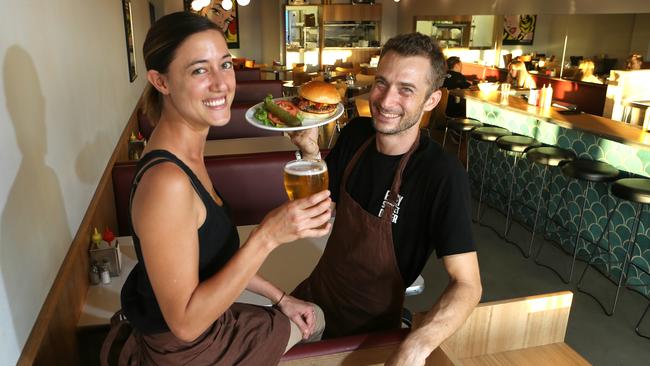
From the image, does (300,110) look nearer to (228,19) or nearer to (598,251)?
(598,251)

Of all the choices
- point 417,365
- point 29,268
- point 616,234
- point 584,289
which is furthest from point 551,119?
point 29,268

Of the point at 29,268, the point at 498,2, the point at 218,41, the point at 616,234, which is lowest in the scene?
the point at 616,234

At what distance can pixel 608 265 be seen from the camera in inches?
165

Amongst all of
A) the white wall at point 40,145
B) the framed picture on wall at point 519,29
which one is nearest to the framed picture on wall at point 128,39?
the white wall at point 40,145

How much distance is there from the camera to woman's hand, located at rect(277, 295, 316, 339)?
5.41 ft

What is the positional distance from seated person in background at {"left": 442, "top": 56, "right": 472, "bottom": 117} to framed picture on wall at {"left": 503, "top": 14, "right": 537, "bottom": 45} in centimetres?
379

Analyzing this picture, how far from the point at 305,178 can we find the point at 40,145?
1028mm

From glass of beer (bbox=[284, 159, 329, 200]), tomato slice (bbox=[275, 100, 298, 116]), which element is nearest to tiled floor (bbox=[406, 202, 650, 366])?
tomato slice (bbox=[275, 100, 298, 116])

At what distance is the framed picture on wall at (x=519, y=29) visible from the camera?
11.2 meters

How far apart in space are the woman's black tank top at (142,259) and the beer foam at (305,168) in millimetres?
215

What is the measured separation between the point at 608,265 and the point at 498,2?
5.89m

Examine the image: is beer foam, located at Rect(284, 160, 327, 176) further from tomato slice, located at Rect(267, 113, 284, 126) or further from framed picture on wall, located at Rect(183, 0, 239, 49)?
framed picture on wall, located at Rect(183, 0, 239, 49)

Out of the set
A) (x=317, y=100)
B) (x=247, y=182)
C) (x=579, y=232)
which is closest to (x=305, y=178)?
(x=317, y=100)

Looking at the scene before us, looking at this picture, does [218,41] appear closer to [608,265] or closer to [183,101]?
[183,101]
